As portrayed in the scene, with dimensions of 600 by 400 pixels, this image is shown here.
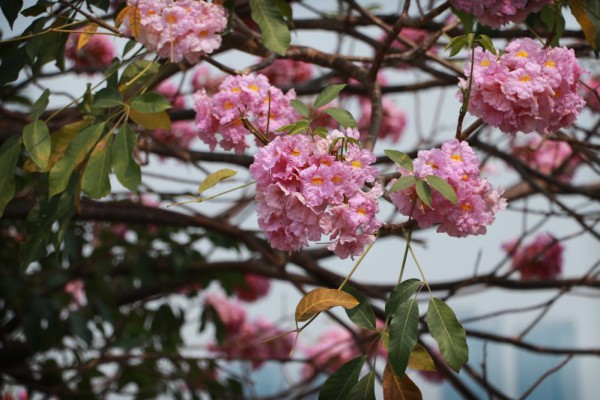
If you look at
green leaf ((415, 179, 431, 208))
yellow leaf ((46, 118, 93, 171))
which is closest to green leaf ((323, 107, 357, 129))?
green leaf ((415, 179, 431, 208))

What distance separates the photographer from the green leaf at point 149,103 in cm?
139

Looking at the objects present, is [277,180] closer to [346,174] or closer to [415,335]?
[346,174]

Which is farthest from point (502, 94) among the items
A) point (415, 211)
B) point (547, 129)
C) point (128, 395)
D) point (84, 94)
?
point (128, 395)

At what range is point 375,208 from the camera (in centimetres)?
118

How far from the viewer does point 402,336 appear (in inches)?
45.1

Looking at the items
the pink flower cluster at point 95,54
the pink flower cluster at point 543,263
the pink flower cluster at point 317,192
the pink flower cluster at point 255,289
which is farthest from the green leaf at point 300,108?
the pink flower cluster at point 255,289

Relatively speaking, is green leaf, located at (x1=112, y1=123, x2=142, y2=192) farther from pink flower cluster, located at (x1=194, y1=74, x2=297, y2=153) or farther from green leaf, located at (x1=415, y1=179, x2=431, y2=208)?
green leaf, located at (x1=415, y1=179, x2=431, y2=208)

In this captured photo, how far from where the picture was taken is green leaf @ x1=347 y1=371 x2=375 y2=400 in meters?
1.20

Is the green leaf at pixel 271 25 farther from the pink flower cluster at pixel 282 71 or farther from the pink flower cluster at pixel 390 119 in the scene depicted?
the pink flower cluster at pixel 390 119

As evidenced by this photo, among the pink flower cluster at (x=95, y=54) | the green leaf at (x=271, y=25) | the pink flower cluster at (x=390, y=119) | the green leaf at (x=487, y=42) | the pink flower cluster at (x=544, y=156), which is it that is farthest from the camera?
the pink flower cluster at (x=390, y=119)

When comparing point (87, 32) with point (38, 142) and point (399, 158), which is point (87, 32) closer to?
point (38, 142)

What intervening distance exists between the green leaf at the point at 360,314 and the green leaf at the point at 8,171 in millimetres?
600

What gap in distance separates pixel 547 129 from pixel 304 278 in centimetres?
145

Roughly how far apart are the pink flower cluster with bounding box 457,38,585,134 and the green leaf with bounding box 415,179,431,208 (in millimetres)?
193
